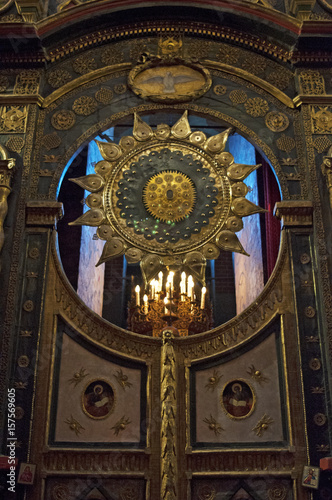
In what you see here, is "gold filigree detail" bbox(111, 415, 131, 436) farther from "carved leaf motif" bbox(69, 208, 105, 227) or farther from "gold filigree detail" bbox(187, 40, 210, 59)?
"gold filigree detail" bbox(187, 40, 210, 59)

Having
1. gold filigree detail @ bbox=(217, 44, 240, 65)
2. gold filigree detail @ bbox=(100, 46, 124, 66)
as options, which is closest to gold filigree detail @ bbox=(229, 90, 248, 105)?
gold filigree detail @ bbox=(217, 44, 240, 65)

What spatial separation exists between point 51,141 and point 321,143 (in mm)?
3601

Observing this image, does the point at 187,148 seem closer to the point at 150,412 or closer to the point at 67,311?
the point at 67,311

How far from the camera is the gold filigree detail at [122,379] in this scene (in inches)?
281

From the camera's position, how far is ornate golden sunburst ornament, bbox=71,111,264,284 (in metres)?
7.75

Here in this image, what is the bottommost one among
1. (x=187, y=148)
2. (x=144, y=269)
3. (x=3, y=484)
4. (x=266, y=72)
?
(x=3, y=484)

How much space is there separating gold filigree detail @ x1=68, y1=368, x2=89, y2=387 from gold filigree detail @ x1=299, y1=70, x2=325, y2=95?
4780mm

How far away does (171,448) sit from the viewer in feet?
22.1

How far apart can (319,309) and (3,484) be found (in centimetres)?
400

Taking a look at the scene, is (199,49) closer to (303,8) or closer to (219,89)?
(219,89)

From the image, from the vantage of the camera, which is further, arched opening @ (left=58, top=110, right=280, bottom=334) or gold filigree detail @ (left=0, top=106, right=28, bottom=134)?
arched opening @ (left=58, top=110, right=280, bottom=334)

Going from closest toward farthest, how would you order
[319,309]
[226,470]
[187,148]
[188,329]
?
1. [226,470]
2. [319,309]
3. [187,148]
4. [188,329]

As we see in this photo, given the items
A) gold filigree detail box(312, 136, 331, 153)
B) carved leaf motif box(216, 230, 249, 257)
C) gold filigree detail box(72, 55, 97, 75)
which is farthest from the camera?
gold filigree detail box(72, 55, 97, 75)

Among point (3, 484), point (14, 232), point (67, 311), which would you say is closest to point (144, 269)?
point (67, 311)
